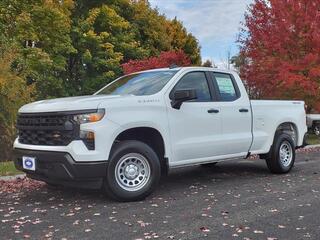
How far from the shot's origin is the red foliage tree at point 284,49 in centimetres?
1576

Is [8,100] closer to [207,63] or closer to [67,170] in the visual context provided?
[67,170]

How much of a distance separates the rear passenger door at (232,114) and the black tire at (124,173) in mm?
1505

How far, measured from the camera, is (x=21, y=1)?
17625 millimetres

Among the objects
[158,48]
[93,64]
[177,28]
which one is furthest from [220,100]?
[177,28]

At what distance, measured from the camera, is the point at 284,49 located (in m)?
16.3

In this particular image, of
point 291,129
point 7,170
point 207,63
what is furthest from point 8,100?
point 207,63

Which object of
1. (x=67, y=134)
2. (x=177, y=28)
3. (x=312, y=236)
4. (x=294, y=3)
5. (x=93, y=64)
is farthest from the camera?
(x=177, y=28)

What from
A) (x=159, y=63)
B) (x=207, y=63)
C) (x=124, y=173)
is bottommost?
(x=124, y=173)

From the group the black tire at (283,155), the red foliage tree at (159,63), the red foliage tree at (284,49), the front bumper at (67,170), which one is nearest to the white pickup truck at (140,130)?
the front bumper at (67,170)

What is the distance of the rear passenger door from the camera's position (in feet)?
26.5

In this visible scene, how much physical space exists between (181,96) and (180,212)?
5.77ft

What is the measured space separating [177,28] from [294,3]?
1772 cm

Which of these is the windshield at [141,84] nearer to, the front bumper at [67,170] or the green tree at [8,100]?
the front bumper at [67,170]

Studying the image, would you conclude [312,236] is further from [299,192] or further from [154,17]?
[154,17]
